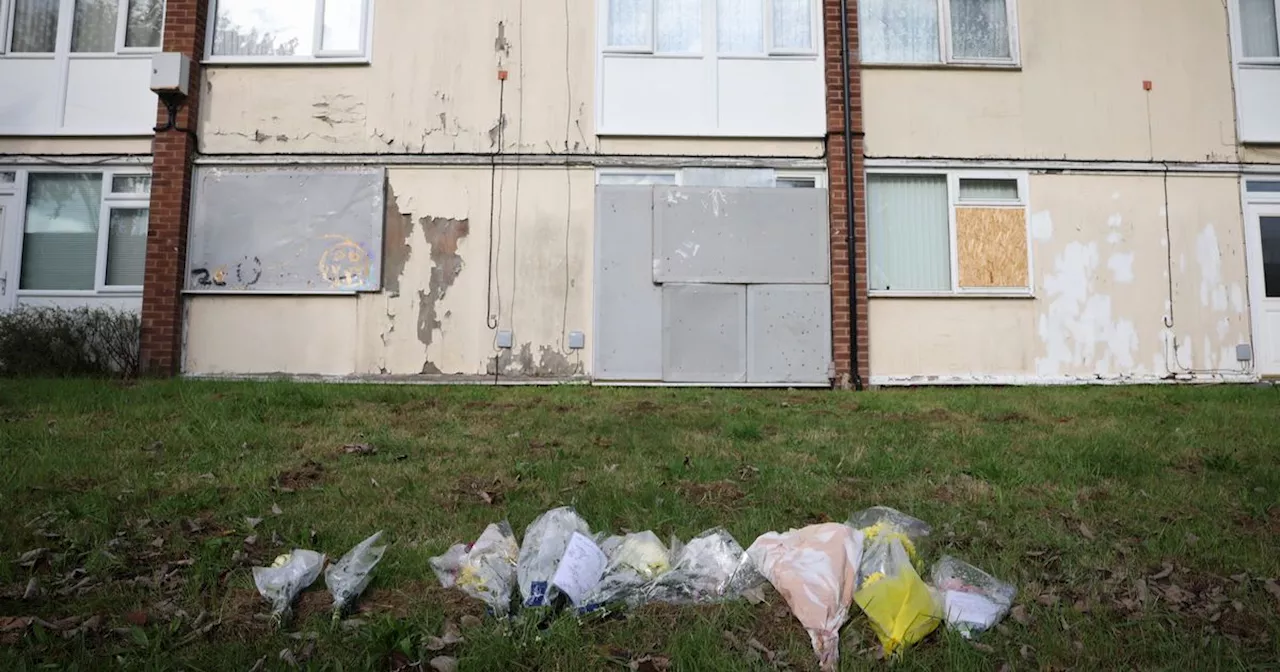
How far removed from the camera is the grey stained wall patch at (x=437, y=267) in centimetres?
917

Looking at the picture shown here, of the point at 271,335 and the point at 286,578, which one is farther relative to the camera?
the point at 271,335

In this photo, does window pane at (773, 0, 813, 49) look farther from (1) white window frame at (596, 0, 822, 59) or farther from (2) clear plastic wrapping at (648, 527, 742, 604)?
(2) clear plastic wrapping at (648, 527, 742, 604)

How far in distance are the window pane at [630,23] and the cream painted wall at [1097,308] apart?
445 cm

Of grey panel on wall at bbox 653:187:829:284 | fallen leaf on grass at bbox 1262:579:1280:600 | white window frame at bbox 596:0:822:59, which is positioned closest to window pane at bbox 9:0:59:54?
white window frame at bbox 596:0:822:59

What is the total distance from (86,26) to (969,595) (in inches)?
487

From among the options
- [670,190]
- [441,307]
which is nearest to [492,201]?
[441,307]

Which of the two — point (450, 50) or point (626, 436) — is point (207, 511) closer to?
point (626, 436)

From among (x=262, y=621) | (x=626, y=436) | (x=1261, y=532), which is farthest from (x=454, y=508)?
(x=1261, y=532)

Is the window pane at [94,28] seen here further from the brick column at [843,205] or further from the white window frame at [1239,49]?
the white window frame at [1239,49]

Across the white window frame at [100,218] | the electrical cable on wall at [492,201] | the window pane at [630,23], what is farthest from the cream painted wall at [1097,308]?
the white window frame at [100,218]

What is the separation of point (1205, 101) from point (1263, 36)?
136cm

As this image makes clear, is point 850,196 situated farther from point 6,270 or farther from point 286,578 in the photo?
point 6,270

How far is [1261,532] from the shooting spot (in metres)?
3.41

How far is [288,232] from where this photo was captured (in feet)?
30.3
